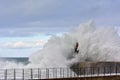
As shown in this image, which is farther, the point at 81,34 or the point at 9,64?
the point at 81,34

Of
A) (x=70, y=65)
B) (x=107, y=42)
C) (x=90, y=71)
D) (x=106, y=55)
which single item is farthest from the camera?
(x=107, y=42)

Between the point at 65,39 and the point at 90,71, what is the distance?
46.8ft

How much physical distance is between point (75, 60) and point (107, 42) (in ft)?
19.2

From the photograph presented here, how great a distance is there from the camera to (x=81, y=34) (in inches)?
1829

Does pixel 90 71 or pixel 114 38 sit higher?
pixel 114 38

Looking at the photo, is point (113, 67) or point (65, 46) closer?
point (113, 67)

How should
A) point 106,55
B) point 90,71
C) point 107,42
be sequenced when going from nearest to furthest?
point 90,71
point 106,55
point 107,42

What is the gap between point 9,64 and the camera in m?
39.2

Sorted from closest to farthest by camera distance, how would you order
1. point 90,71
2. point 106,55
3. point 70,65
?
point 90,71
point 70,65
point 106,55

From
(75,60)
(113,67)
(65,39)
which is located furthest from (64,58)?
(113,67)

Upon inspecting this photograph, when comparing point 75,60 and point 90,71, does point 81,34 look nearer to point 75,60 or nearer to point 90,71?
point 75,60

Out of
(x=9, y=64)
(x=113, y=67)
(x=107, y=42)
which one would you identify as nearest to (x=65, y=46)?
(x=107, y=42)

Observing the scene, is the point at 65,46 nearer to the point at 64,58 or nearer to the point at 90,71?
the point at 64,58

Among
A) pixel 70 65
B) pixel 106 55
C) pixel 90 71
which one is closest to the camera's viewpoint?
pixel 90 71
